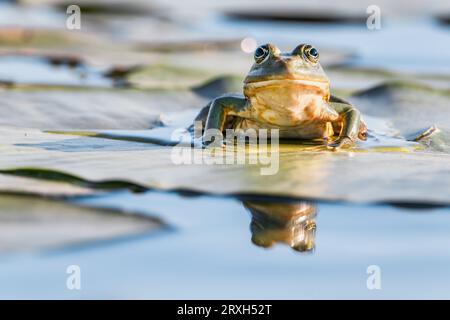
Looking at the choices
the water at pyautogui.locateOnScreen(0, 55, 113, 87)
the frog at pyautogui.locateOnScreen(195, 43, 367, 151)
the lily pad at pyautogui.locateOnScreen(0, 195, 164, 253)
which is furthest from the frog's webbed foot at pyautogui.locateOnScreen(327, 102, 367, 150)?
the water at pyautogui.locateOnScreen(0, 55, 113, 87)

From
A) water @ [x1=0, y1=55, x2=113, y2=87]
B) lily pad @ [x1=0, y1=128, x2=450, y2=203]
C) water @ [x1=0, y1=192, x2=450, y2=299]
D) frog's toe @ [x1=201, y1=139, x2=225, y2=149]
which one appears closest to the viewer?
water @ [x1=0, y1=192, x2=450, y2=299]

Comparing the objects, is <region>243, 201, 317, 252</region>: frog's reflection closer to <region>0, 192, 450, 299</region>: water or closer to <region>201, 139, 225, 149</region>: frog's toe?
<region>0, 192, 450, 299</region>: water

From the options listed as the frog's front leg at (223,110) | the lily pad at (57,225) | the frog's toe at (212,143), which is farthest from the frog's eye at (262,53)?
the lily pad at (57,225)

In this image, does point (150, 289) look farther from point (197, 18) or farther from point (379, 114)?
point (197, 18)

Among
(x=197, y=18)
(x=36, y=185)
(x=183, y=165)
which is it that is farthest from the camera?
(x=197, y=18)

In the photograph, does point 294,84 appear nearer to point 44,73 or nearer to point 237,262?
point 237,262

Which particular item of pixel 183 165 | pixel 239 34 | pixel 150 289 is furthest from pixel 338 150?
pixel 239 34
